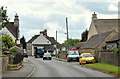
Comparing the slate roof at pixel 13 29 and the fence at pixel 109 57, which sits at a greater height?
the slate roof at pixel 13 29

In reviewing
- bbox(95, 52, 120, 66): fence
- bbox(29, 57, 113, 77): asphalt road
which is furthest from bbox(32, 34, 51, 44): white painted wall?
bbox(29, 57, 113, 77): asphalt road

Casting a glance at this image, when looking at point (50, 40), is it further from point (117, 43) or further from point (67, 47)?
point (117, 43)

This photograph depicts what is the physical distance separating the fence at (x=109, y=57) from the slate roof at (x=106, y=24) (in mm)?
38202

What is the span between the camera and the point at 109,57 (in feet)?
108

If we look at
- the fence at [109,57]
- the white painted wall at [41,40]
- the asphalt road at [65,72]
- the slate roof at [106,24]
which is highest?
the slate roof at [106,24]

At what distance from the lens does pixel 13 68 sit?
26.6m

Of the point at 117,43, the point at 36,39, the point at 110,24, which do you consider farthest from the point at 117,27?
the point at 36,39

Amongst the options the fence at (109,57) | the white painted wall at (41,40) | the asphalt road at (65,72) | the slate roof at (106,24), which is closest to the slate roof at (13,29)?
the white painted wall at (41,40)

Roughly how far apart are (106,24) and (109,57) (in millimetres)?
47234

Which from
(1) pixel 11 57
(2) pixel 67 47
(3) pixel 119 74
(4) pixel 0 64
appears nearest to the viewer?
(3) pixel 119 74

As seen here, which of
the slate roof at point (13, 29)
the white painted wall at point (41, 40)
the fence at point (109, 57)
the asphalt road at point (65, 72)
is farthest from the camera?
the white painted wall at point (41, 40)

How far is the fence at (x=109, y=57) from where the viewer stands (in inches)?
1163

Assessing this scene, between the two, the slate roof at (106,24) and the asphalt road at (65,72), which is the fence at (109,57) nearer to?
the asphalt road at (65,72)

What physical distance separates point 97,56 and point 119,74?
18.6 metres
